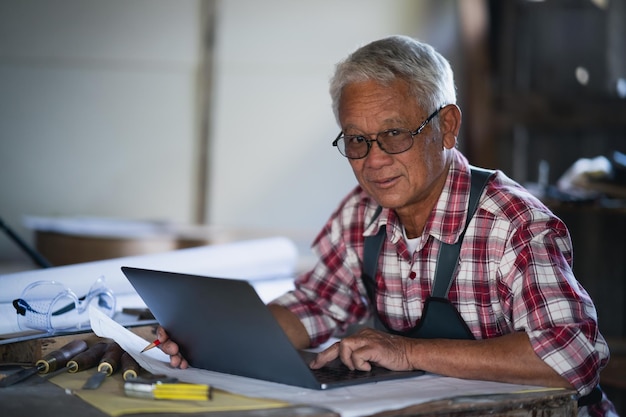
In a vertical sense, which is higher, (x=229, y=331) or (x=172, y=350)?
(x=229, y=331)

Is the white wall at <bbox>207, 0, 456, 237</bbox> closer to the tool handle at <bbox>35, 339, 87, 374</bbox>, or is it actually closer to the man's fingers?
the tool handle at <bbox>35, 339, 87, 374</bbox>

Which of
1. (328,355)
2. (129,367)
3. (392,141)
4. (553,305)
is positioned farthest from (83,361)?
(553,305)

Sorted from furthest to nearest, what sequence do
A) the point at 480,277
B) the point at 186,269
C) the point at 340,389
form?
the point at 186,269 → the point at 480,277 → the point at 340,389

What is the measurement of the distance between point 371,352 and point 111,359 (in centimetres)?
60

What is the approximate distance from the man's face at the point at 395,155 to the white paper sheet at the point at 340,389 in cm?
56

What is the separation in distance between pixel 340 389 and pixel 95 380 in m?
0.53

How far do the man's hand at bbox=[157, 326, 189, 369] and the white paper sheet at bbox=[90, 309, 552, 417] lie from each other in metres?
0.02

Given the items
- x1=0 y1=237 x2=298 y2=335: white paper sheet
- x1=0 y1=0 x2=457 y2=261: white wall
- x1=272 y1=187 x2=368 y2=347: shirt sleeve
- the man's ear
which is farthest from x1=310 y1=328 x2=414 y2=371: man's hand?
x1=0 y1=0 x2=457 y2=261: white wall

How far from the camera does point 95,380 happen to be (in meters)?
1.89

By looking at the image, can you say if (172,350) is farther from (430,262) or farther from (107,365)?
(430,262)

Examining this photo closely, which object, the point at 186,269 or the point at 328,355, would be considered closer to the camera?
the point at 328,355

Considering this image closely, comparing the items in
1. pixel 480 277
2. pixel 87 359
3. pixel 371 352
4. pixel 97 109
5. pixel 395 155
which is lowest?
pixel 97 109

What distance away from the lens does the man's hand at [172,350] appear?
6.89 ft

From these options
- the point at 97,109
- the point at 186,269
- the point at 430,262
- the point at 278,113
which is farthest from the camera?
the point at 278,113
